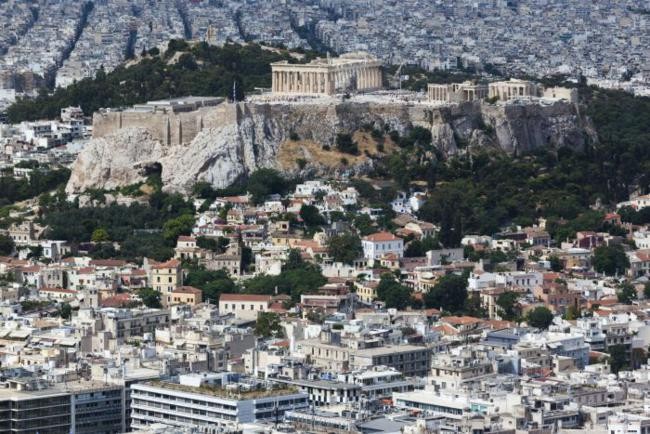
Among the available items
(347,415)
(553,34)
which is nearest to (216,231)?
(347,415)

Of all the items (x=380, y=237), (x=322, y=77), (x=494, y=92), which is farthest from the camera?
(x=494, y=92)

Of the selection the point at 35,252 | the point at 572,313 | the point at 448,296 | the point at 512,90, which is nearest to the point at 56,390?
the point at 572,313

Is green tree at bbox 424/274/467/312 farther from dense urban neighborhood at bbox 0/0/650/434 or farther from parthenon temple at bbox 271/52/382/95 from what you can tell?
parthenon temple at bbox 271/52/382/95

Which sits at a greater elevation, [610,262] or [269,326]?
[610,262]

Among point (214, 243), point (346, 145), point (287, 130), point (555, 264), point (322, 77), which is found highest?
point (322, 77)

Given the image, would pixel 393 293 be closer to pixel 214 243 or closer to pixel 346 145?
pixel 214 243

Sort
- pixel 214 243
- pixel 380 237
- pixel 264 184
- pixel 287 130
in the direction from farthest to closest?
pixel 287 130
pixel 264 184
pixel 214 243
pixel 380 237

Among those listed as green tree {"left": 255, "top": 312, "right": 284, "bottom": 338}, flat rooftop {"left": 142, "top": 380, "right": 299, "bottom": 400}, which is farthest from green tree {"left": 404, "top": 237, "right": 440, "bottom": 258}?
flat rooftop {"left": 142, "top": 380, "right": 299, "bottom": 400}
